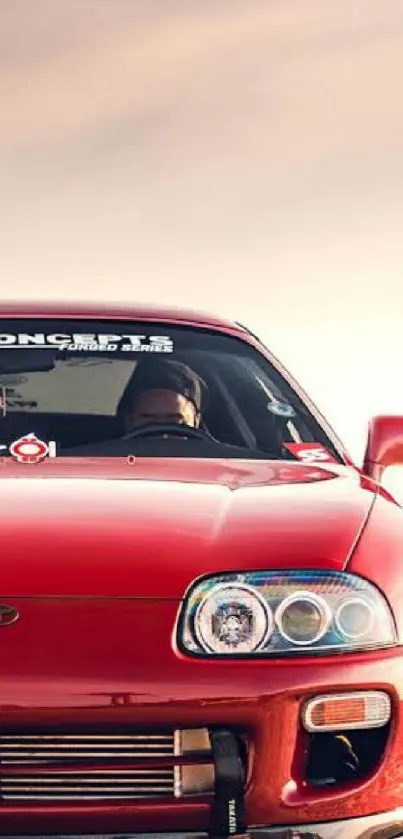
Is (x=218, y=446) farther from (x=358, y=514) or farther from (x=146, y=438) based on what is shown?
(x=358, y=514)

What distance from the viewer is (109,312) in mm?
4965

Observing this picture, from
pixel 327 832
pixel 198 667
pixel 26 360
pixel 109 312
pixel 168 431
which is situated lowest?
pixel 327 832

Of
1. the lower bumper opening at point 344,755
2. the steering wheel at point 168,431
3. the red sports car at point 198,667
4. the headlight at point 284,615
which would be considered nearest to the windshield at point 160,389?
the steering wheel at point 168,431

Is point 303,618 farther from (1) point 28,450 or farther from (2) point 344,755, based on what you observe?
(1) point 28,450

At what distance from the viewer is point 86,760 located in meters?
2.91

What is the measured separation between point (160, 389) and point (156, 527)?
1.55 meters

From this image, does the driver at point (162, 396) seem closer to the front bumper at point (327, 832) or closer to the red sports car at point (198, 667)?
the red sports car at point (198, 667)

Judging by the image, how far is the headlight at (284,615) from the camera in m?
3.01

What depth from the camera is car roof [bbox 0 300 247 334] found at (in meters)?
4.91

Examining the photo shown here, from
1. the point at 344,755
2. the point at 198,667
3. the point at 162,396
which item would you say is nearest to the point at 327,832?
the point at 344,755

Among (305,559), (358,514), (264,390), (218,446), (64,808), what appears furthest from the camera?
(264,390)

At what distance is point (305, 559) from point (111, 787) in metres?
0.55

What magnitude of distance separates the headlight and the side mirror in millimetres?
1256

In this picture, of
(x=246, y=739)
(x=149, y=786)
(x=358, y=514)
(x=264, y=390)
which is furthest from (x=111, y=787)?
(x=264, y=390)
